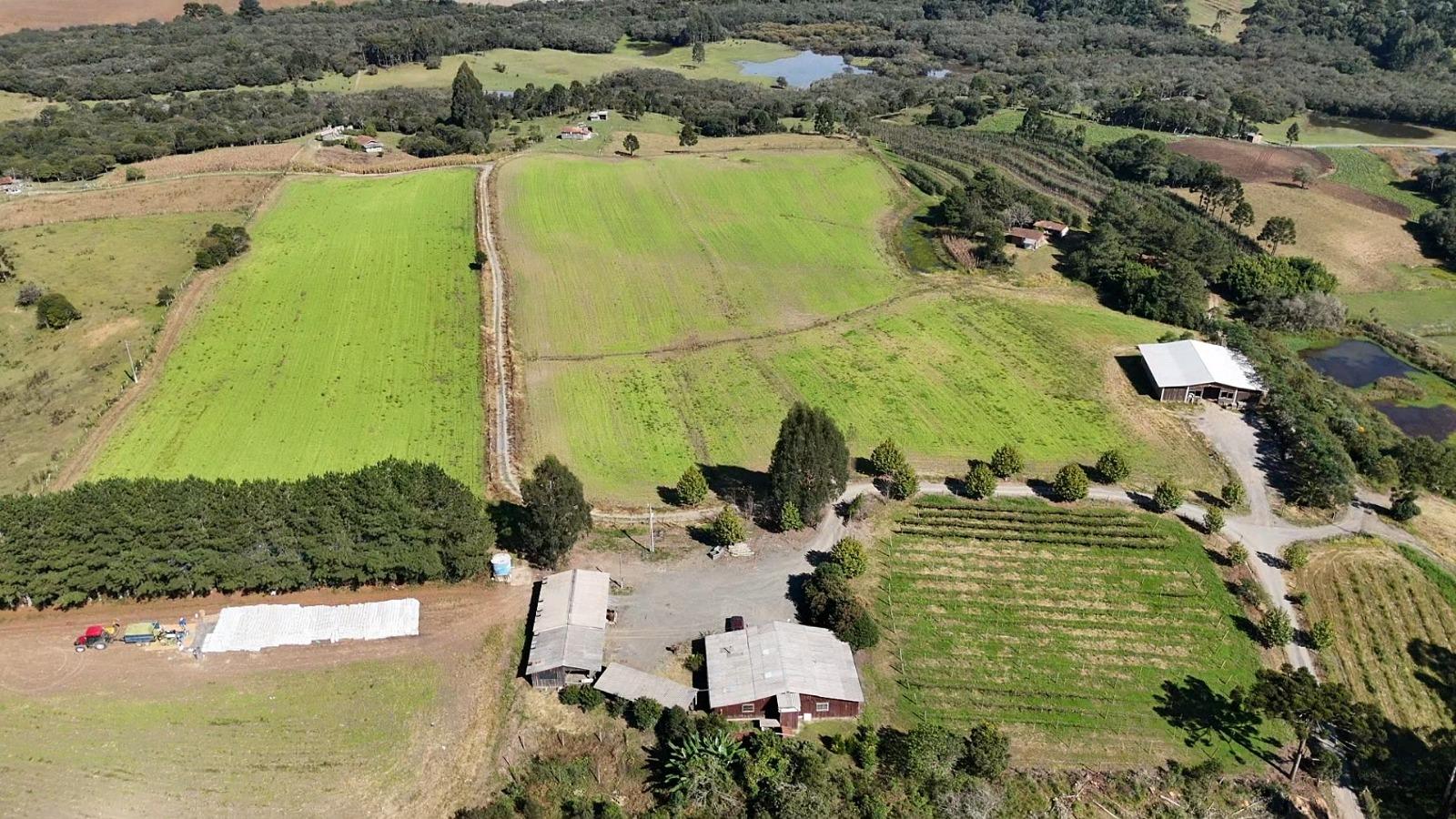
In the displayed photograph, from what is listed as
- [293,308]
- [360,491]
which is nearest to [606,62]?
[293,308]

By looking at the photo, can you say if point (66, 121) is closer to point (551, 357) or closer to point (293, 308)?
point (293, 308)

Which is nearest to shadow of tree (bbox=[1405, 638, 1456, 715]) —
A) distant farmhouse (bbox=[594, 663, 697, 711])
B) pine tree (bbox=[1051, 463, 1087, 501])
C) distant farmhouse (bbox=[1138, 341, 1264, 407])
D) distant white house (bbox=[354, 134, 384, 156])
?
pine tree (bbox=[1051, 463, 1087, 501])

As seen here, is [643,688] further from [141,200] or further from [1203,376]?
[141,200]

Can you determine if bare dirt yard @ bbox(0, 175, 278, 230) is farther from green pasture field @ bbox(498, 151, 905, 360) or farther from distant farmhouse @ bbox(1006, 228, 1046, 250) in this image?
distant farmhouse @ bbox(1006, 228, 1046, 250)

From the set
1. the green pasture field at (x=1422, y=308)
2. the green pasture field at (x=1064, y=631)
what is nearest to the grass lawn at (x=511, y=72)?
the green pasture field at (x=1422, y=308)

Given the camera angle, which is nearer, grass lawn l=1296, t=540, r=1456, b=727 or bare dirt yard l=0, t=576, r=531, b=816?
bare dirt yard l=0, t=576, r=531, b=816

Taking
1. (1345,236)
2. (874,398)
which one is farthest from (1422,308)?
(874,398)
